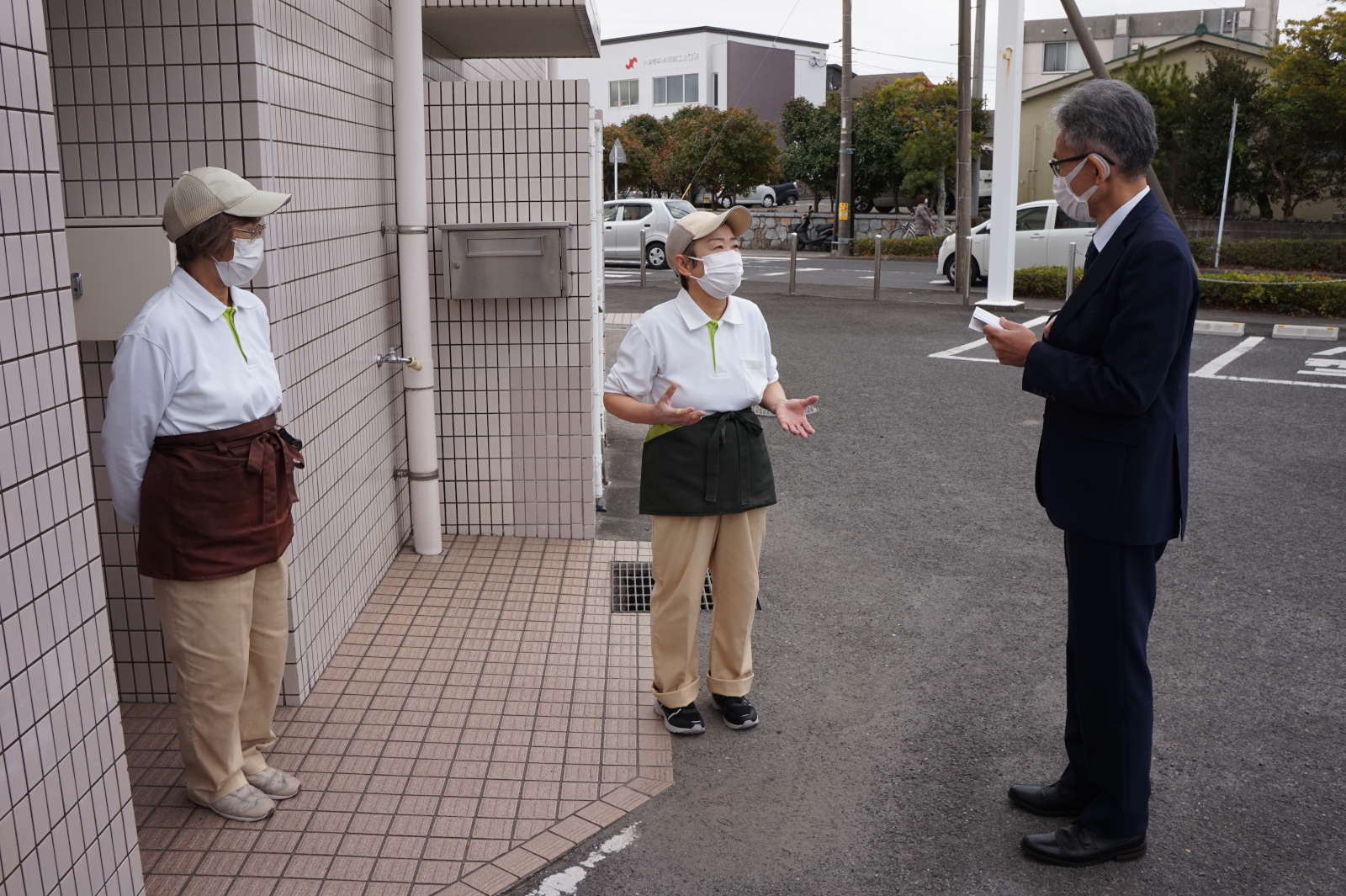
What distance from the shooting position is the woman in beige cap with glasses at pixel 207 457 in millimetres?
3131

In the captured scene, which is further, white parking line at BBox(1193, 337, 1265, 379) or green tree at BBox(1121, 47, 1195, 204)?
green tree at BBox(1121, 47, 1195, 204)

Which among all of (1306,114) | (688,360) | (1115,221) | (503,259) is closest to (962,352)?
(503,259)

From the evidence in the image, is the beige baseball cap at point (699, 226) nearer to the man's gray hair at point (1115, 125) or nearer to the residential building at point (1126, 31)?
the man's gray hair at point (1115, 125)

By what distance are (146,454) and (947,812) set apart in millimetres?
2663

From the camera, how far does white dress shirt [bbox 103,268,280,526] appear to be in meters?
3.10

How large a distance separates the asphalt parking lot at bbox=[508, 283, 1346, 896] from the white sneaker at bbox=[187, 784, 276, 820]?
0.93 meters

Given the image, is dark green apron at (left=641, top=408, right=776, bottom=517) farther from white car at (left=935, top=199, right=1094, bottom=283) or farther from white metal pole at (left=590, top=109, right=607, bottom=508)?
white car at (left=935, top=199, right=1094, bottom=283)

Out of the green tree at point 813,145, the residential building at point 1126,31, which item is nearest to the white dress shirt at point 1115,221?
the green tree at point 813,145

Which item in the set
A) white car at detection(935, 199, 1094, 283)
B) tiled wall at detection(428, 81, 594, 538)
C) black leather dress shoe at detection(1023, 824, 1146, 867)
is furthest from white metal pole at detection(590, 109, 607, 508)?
white car at detection(935, 199, 1094, 283)

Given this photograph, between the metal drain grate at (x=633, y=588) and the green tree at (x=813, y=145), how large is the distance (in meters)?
33.7

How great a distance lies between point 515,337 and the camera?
615 cm

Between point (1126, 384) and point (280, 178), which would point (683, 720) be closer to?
point (1126, 384)

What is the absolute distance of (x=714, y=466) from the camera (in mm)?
3945

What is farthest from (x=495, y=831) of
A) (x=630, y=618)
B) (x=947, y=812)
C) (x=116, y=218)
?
(x=116, y=218)
